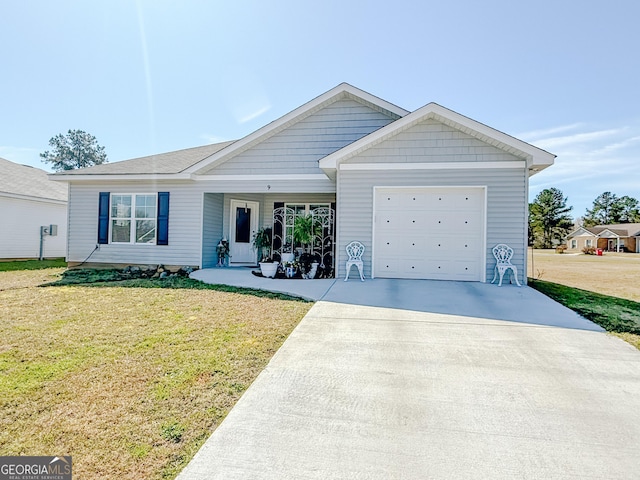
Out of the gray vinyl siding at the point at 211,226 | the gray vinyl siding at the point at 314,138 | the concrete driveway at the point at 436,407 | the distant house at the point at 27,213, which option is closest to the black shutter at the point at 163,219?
the gray vinyl siding at the point at 211,226

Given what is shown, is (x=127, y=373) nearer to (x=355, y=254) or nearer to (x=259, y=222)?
(x=355, y=254)

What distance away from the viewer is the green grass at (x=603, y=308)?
5.01 metres

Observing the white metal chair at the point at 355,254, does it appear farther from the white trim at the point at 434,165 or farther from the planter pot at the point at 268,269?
the planter pot at the point at 268,269

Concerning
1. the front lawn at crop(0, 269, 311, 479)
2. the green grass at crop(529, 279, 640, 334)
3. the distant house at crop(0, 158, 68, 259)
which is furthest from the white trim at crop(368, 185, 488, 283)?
the distant house at crop(0, 158, 68, 259)

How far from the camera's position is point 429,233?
330 inches

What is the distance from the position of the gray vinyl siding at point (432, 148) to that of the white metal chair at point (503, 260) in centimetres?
205

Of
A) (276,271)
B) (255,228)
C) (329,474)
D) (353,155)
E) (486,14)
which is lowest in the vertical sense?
(329,474)

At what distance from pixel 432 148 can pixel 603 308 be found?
4.65m

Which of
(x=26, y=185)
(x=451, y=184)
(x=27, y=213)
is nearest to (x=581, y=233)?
(x=451, y=184)

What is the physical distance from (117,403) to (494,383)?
3.25 m

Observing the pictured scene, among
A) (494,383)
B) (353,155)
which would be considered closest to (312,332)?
(494,383)

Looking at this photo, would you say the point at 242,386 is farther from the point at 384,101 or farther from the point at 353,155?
the point at 384,101

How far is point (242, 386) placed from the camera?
3.02 m

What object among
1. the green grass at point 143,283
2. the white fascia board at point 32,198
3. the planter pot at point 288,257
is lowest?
the green grass at point 143,283
